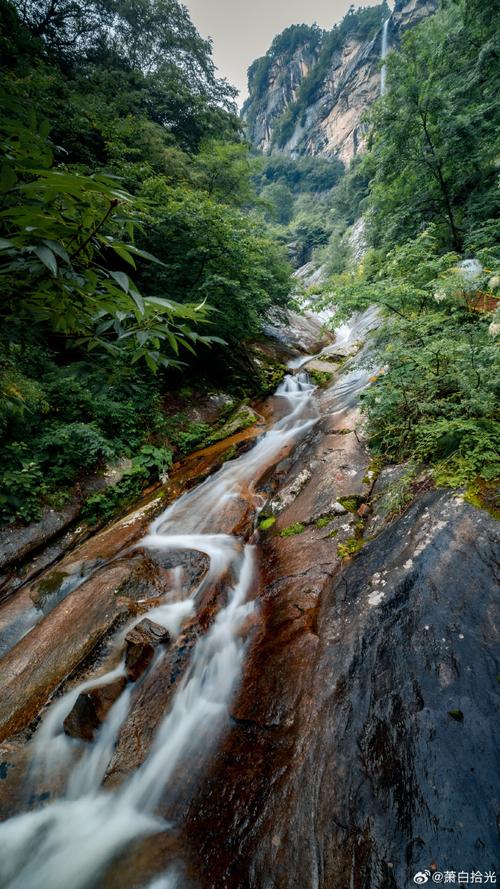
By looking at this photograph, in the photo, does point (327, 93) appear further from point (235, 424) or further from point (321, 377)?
point (235, 424)

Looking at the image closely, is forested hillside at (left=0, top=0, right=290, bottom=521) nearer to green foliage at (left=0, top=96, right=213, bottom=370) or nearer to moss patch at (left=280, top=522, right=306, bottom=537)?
green foliage at (left=0, top=96, right=213, bottom=370)

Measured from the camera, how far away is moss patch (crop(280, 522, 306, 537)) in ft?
14.5

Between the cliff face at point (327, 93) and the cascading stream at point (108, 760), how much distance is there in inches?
1772

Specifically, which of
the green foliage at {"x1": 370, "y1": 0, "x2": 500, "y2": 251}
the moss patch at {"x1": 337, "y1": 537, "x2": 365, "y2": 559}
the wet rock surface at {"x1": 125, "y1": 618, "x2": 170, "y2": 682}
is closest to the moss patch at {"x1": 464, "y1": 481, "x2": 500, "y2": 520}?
the moss patch at {"x1": 337, "y1": 537, "x2": 365, "y2": 559}

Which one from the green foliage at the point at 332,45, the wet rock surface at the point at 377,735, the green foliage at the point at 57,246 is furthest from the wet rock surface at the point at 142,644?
the green foliage at the point at 332,45

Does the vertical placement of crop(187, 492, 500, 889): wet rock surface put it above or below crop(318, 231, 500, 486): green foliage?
below

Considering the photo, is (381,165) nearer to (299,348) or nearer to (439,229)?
(439,229)

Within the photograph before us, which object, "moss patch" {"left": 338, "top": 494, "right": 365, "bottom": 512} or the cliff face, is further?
the cliff face

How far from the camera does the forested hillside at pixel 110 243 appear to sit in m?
0.89

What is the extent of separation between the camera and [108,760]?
2830 mm

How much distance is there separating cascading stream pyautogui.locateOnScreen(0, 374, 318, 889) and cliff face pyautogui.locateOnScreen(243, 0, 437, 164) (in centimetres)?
4500

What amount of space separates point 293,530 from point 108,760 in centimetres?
286

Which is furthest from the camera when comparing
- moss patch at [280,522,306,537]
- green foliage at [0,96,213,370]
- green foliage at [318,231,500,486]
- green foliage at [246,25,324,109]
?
green foliage at [246,25,324,109]

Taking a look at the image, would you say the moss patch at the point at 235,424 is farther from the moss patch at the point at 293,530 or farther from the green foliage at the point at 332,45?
the green foliage at the point at 332,45
